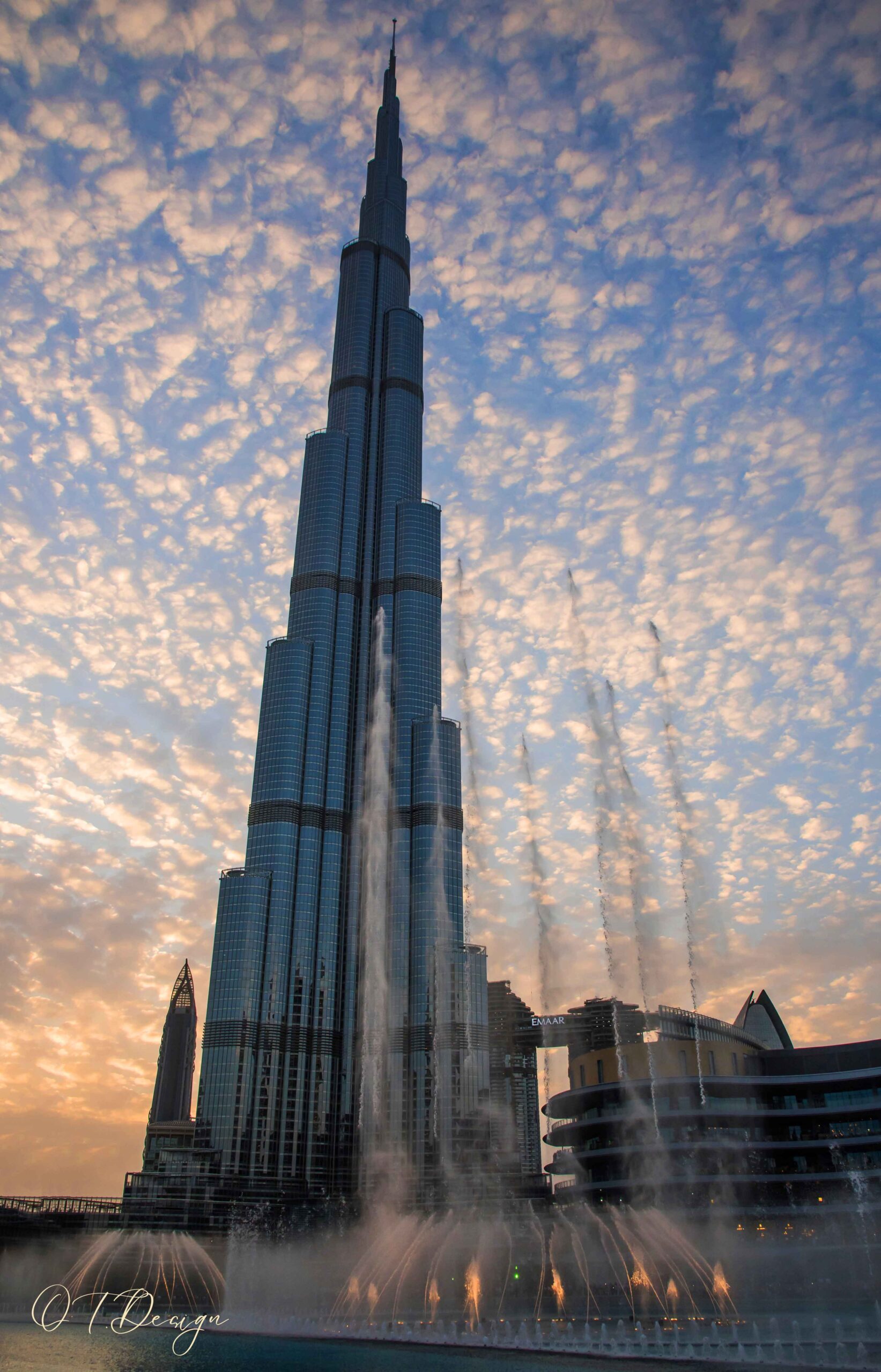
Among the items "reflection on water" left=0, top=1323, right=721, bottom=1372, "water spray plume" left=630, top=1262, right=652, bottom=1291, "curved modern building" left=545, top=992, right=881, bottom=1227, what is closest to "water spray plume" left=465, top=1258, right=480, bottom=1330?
"water spray plume" left=630, top=1262, right=652, bottom=1291

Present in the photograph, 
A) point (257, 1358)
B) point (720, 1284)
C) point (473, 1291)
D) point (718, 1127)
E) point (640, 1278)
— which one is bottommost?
point (257, 1358)

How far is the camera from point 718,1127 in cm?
13375

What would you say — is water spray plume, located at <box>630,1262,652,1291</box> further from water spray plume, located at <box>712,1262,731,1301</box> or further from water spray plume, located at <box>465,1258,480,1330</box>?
water spray plume, located at <box>465,1258,480,1330</box>

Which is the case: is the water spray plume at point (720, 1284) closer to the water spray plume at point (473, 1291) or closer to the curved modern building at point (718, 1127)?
the curved modern building at point (718, 1127)

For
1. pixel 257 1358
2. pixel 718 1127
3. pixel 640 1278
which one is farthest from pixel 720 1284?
pixel 257 1358

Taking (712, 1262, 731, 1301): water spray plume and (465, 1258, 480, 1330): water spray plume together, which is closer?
(712, 1262, 731, 1301): water spray plume

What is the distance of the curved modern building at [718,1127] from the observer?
129 metres

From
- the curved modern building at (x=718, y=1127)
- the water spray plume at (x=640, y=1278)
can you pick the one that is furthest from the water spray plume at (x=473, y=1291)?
the curved modern building at (x=718, y=1127)

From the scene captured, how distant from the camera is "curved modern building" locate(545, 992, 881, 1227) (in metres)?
129

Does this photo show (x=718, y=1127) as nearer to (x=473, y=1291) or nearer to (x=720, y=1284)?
(x=720, y=1284)

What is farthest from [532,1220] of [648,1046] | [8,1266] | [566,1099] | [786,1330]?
[8,1266]

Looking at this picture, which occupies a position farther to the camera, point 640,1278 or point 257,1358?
point 640,1278

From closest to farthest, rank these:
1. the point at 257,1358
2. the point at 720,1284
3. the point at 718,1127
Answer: the point at 257,1358 → the point at 720,1284 → the point at 718,1127

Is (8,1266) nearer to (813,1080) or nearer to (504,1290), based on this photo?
(504,1290)
